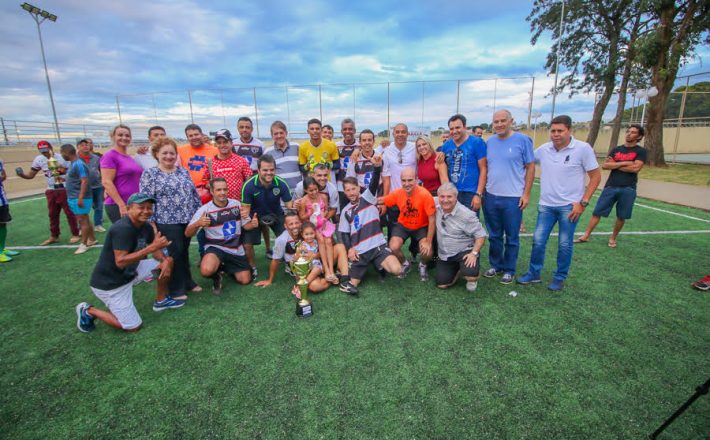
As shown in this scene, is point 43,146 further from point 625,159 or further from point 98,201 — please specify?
point 625,159

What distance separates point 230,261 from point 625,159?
6301 millimetres

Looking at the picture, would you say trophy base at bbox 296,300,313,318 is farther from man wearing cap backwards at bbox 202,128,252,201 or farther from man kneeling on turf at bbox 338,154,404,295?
man wearing cap backwards at bbox 202,128,252,201

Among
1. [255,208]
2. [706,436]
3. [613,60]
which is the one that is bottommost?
[706,436]

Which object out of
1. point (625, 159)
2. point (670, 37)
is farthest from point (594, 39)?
point (625, 159)

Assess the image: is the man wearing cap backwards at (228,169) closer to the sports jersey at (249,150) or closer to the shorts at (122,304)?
the sports jersey at (249,150)

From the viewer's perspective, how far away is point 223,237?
4062 millimetres

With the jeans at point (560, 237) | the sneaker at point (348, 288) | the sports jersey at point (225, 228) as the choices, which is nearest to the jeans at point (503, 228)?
the jeans at point (560, 237)

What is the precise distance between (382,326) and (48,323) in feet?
11.4

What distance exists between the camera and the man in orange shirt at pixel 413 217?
4.03m

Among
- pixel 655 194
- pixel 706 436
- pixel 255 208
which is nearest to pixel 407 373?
pixel 706 436

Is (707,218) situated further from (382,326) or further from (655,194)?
(382,326)

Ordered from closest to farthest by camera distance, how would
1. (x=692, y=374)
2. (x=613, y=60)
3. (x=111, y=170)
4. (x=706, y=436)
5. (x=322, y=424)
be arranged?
1. (x=706, y=436)
2. (x=322, y=424)
3. (x=692, y=374)
4. (x=111, y=170)
5. (x=613, y=60)

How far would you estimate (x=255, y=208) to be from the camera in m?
4.38

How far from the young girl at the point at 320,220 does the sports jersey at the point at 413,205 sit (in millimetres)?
882
